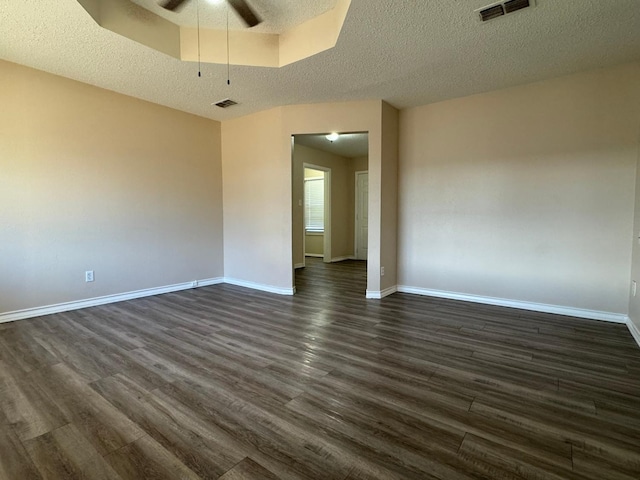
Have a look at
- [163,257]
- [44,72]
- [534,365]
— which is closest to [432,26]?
[534,365]

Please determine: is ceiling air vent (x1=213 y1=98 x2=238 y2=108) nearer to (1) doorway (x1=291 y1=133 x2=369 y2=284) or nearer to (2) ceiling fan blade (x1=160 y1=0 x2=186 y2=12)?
(2) ceiling fan blade (x1=160 y1=0 x2=186 y2=12)

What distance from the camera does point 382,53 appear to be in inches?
113

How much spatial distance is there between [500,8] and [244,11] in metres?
1.85

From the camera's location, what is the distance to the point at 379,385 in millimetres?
Result: 2025

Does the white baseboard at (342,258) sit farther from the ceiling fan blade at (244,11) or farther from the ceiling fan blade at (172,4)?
the ceiling fan blade at (172,4)

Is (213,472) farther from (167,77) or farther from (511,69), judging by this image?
(511,69)

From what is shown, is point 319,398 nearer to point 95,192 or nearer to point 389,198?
point 389,198

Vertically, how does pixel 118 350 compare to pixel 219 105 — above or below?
below

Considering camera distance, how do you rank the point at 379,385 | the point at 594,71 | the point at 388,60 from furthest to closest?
the point at 594,71, the point at 388,60, the point at 379,385

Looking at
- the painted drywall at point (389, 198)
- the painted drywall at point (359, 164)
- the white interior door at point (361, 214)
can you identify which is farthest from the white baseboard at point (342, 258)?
the painted drywall at point (389, 198)

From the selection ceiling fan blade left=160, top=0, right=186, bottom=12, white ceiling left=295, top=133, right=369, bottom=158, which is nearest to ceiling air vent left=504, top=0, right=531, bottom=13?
ceiling fan blade left=160, top=0, right=186, bottom=12

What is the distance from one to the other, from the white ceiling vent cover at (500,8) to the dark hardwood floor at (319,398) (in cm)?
256

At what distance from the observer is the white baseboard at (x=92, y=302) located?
330cm

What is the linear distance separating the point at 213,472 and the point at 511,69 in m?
4.03
